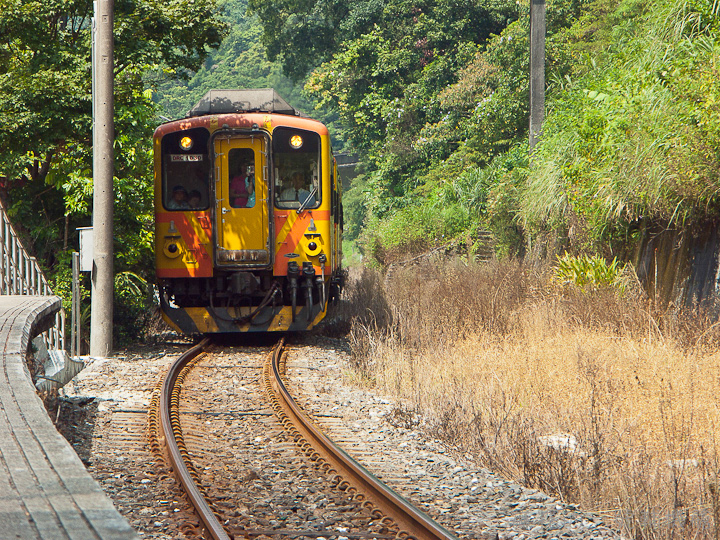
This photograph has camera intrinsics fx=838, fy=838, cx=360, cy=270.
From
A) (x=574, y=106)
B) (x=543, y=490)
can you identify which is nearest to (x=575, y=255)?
(x=574, y=106)

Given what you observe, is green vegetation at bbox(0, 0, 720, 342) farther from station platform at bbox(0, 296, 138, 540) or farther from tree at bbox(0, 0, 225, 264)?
station platform at bbox(0, 296, 138, 540)

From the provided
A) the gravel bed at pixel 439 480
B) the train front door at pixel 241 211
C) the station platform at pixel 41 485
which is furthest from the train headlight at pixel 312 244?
the station platform at pixel 41 485

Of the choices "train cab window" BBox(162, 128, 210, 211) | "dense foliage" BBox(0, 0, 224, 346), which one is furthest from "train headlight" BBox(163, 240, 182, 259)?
"dense foliage" BBox(0, 0, 224, 346)

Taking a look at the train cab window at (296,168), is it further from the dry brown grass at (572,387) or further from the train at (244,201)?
the dry brown grass at (572,387)

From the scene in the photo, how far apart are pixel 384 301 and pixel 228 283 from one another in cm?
354

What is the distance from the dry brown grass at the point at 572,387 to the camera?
480 cm

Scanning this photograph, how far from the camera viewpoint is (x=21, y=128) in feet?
35.4

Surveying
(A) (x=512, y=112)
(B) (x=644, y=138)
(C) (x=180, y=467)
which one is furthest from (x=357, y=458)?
(A) (x=512, y=112)

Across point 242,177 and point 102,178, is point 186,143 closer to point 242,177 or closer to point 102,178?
point 242,177

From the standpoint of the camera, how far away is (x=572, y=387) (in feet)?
23.5

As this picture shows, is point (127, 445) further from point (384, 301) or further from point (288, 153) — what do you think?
point (384, 301)

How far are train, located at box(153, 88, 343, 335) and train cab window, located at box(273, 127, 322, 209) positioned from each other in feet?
0.05

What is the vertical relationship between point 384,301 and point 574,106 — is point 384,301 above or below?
below

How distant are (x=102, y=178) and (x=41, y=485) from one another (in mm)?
8170
